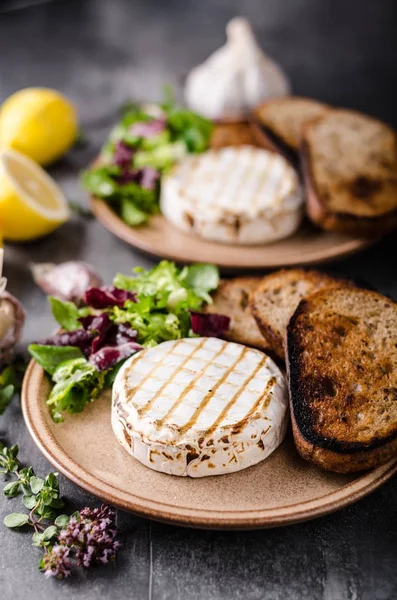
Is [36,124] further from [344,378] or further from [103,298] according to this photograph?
[344,378]

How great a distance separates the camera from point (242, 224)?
447 cm

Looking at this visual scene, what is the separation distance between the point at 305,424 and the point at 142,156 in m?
2.75

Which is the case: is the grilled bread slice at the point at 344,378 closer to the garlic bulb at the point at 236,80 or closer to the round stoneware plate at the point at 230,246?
the round stoneware plate at the point at 230,246

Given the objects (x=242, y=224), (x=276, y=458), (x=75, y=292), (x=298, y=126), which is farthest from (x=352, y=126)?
(x=276, y=458)

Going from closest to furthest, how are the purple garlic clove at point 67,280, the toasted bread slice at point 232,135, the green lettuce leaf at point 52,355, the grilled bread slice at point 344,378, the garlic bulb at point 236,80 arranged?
the grilled bread slice at point 344,378 < the green lettuce leaf at point 52,355 < the purple garlic clove at point 67,280 < the toasted bread slice at point 232,135 < the garlic bulb at point 236,80

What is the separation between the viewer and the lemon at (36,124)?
17.4 ft

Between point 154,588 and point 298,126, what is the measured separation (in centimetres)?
346

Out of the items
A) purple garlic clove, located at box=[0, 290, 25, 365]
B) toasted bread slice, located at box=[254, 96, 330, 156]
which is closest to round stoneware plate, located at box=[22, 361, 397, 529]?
purple garlic clove, located at box=[0, 290, 25, 365]

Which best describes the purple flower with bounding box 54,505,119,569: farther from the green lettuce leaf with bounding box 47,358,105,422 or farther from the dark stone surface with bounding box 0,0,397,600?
the green lettuce leaf with bounding box 47,358,105,422

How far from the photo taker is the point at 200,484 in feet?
10.1

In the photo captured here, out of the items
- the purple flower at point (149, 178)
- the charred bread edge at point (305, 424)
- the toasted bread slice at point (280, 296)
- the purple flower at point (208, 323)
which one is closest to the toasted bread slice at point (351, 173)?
the toasted bread slice at point (280, 296)

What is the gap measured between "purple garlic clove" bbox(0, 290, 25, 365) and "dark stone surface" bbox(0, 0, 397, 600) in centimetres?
33

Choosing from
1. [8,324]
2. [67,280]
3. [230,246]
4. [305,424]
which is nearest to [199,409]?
[305,424]

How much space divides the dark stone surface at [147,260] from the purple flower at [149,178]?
432mm
